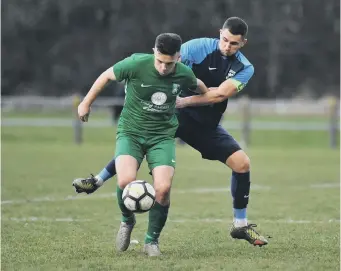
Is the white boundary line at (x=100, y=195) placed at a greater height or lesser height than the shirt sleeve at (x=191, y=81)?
lesser

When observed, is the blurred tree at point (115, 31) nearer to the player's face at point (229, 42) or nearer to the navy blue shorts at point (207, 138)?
the navy blue shorts at point (207, 138)

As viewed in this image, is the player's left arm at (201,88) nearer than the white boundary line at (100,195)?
Yes

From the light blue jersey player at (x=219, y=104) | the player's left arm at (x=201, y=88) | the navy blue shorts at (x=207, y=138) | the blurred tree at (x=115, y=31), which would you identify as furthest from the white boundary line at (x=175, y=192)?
the blurred tree at (x=115, y=31)

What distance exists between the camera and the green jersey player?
7816 mm

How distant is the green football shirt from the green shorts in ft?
0.18

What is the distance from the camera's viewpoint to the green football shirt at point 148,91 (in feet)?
26.0

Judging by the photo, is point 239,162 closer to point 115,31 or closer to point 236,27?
point 236,27

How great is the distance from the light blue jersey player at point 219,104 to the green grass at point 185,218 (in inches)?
17.6

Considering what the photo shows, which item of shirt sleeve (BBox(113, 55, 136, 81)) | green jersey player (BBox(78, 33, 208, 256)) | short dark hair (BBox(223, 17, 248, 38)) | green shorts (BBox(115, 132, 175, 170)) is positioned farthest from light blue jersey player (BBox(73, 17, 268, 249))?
shirt sleeve (BBox(113, 55, 136, 81))

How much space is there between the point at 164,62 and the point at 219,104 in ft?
4.26

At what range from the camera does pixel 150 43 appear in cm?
5172

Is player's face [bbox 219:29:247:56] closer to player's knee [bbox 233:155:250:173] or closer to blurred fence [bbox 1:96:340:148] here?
player's knee [bbox 233:155:250:173]

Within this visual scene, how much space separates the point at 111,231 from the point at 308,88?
177ft

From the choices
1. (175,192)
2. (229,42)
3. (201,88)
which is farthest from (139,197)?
(175,192)
